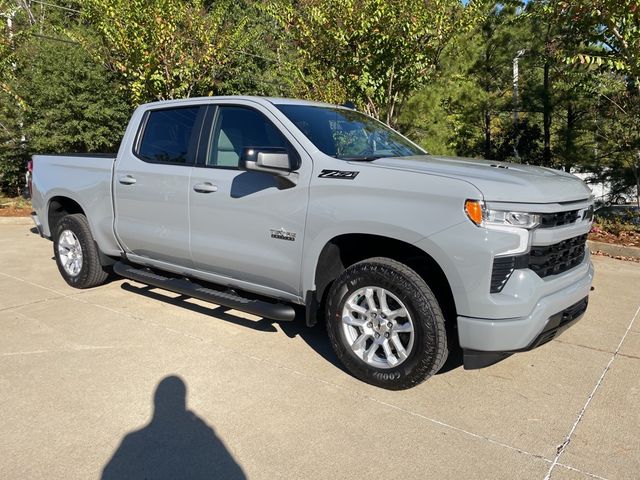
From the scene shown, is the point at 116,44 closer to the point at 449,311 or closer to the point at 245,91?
the point at 245,91

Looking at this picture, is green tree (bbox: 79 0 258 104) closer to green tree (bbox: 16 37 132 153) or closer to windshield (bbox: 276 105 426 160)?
green tree (bbox: 16 37 132 153)

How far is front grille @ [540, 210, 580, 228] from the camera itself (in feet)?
10.5

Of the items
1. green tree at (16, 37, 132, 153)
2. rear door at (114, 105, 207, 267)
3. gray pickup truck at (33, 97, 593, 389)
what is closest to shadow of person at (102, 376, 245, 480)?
gray pickup truck at (33, 97, 593, 389)

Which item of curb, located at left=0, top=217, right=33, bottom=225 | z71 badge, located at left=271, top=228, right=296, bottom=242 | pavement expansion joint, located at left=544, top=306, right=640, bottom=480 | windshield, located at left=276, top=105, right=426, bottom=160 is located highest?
windshield, located at left=276, top=105, right=426, bottom=160

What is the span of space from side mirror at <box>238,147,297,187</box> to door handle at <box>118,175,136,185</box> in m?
1.67

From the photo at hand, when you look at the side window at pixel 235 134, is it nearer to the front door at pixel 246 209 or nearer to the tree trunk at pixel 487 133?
the front door at pixel 246 209

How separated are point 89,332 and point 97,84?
443 inches

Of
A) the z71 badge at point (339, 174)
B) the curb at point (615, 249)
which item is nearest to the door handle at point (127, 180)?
the z71 badge at point (339, 174)

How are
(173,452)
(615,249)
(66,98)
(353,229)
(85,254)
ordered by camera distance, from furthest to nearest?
1. (66,98)
2. (615,249)
3. (85,254)
4. (353,229)
5. (173,452)

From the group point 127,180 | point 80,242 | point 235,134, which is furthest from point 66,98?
point 235,134

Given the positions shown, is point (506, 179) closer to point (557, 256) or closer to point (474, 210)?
point (474, 210)

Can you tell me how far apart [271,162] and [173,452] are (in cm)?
190

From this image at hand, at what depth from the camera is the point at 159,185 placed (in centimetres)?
471

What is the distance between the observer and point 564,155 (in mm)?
12766
